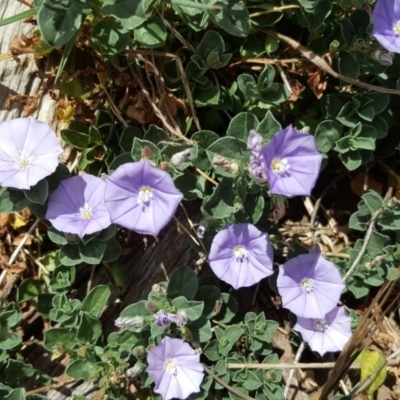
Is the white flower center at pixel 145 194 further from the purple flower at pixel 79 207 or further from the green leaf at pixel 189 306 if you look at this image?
the green leaf at pixel 189 306

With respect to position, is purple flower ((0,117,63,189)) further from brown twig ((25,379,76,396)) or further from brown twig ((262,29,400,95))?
brown twig ((262,29,400,95))

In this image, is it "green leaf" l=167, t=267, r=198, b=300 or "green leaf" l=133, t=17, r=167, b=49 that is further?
"green leaf" l=167, t=267, r=198, b=300

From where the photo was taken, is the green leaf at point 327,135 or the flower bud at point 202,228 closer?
the flower bud at point 202,228

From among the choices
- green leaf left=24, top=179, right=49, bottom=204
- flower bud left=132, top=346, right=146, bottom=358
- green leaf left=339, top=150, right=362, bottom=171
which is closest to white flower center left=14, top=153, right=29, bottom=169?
green leaf left=24, top=179, right=49, bottom=204

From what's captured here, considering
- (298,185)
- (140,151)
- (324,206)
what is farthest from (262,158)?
(324,206)

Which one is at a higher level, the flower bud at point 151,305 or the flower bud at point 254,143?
the flower bud at point 254,143

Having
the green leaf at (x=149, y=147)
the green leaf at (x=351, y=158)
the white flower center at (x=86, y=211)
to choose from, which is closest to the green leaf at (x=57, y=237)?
the white flower center at (x=86, y=211)

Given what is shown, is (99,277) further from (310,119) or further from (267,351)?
(310,119)
